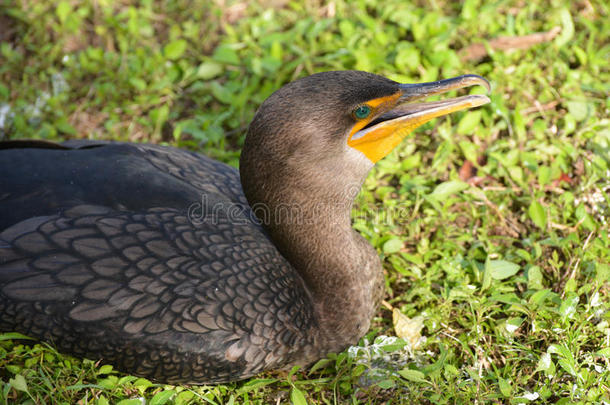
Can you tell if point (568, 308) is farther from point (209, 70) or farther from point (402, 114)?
point (209, 70)

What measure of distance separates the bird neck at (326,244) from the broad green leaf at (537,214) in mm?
1078

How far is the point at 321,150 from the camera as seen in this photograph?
2639 mm

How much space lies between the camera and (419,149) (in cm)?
434

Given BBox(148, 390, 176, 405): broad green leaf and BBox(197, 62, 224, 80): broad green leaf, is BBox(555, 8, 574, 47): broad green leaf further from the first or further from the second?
BBox(148, 390, 176, 405): broad green leaf

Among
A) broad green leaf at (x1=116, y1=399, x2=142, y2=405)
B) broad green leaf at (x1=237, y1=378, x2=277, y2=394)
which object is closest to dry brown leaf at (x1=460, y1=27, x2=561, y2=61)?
broad green leaf at (x1=237, y1=378, x2=277, y2=394)

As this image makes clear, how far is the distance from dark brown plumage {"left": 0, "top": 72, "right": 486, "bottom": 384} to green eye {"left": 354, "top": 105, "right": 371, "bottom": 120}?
0.09 feet

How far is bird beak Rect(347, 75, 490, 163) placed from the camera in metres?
2.78

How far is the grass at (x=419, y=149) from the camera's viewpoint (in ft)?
9.73

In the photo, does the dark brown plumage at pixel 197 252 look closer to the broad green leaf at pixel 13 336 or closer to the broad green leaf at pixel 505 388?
the broad green leaf at pixel 13 336

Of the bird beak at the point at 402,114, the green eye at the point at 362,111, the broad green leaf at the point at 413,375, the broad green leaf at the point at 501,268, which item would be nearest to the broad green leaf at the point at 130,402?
the broad green leaf at the point at 413,375

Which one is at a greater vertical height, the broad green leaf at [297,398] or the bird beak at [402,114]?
the bird beak at [402,114]

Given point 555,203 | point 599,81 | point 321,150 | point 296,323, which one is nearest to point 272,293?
point 296,323

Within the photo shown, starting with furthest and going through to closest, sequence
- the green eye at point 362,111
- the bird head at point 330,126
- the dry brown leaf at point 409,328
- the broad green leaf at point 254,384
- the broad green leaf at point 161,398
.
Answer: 1. the dry brown leaf at point 409,328
2. the broad green leaf at point 254,384
3. the broad green leaf at point 161,398
4. the green eye at point 362,111
5. the bird head at point 330,126

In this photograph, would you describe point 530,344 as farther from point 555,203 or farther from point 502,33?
point 502,33
